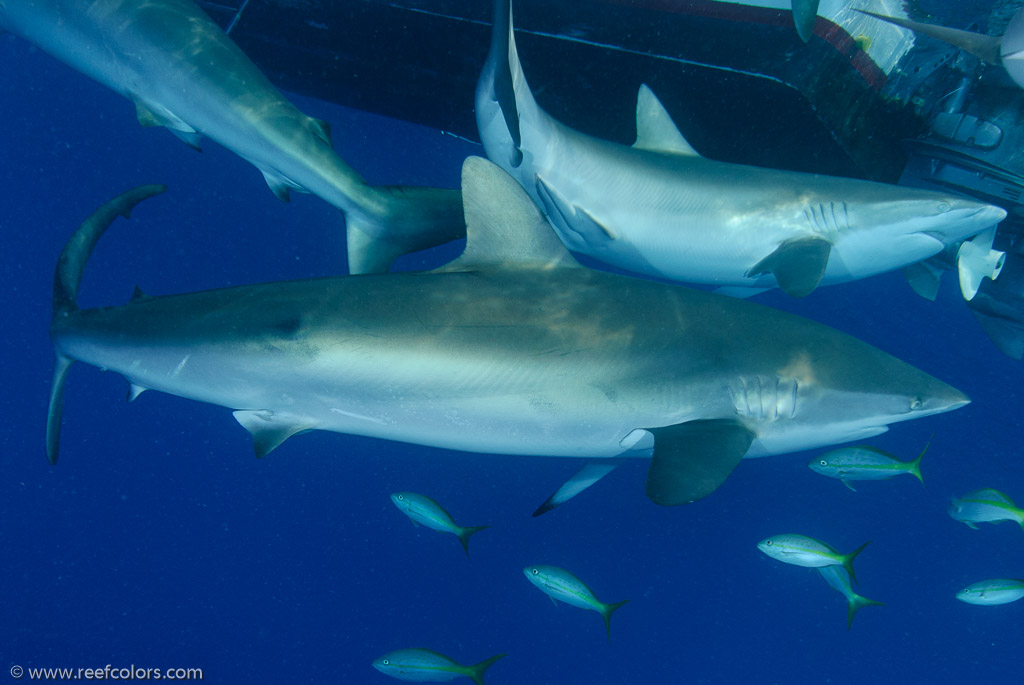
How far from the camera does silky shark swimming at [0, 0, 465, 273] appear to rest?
9.44 feet

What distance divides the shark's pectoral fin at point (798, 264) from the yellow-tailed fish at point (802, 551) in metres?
2.27

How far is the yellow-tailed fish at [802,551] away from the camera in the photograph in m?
4.34

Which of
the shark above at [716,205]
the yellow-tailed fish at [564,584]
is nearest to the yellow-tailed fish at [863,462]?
the shark above at [716,205]

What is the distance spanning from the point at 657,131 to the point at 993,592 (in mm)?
4882

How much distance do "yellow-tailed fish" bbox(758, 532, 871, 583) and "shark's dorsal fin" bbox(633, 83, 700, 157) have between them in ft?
10.3

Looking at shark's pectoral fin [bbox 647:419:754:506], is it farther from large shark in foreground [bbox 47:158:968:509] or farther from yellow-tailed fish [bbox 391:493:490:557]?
yellow-tailed fish [bbox 391:493:490:557]

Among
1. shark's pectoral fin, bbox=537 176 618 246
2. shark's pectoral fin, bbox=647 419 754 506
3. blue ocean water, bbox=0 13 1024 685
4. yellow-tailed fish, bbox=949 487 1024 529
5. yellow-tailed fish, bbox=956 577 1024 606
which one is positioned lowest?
blue ocean water, bbox=0 13 1024 685

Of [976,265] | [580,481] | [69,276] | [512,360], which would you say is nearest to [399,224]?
[512,360]

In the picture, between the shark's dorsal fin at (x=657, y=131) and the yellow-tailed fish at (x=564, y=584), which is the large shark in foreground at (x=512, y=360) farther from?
the yellow-tailed fish at (x=564, y=584)

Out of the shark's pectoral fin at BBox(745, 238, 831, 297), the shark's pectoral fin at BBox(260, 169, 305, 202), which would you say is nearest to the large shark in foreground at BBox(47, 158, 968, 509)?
the shark's pectoral fin at BBox(745, 238, 831, 297)

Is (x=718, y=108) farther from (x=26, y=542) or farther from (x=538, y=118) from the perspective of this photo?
(x=26, y=542)

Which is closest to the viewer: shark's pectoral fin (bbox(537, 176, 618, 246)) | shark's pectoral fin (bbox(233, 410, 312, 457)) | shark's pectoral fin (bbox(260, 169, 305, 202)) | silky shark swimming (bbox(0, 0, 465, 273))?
shark's pectoral fin (bbox(233, 410, 312, 457))

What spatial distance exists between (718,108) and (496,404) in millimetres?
3108

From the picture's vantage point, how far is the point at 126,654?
8.62 m
